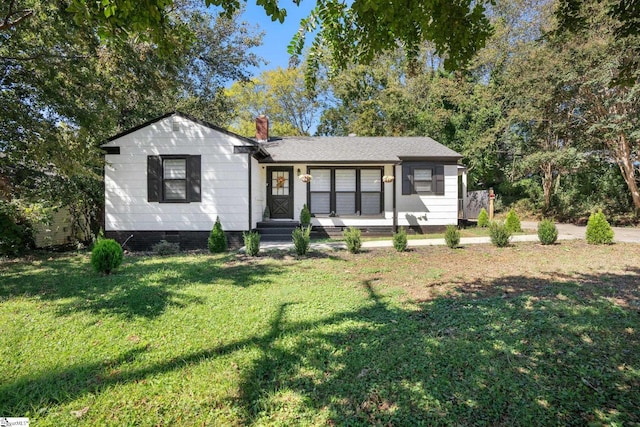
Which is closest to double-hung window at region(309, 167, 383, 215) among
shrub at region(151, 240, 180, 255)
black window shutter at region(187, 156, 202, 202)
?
black window shutter at region(187, 156, 202, 202)

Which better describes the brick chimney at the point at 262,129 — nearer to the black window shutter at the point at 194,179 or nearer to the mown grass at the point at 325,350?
the black window shutter at the point at 194,179

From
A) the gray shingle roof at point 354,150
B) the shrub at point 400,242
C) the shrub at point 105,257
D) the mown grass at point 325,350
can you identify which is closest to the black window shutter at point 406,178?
the gray shingle roof at point 354,150

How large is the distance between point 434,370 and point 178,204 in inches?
371

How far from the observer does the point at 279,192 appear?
12.7 meters

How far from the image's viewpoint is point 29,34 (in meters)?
7.29

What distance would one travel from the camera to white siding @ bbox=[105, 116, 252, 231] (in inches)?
404

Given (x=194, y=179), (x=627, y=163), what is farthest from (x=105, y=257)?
(x=627, y=163)

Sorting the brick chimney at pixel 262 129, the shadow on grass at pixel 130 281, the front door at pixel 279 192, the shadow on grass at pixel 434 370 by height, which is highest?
the brick chimney at pixel 262 129

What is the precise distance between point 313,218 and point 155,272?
649 cm

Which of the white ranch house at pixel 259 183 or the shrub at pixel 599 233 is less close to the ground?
the white ranch house at pixel 259 183

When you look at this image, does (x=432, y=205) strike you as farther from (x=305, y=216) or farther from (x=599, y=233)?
(x=599, y=233)

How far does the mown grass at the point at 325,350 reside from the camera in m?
2.42

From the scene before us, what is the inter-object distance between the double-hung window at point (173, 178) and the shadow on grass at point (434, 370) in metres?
7.29

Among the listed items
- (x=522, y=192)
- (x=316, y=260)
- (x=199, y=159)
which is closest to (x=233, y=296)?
(x=316, y=260)
